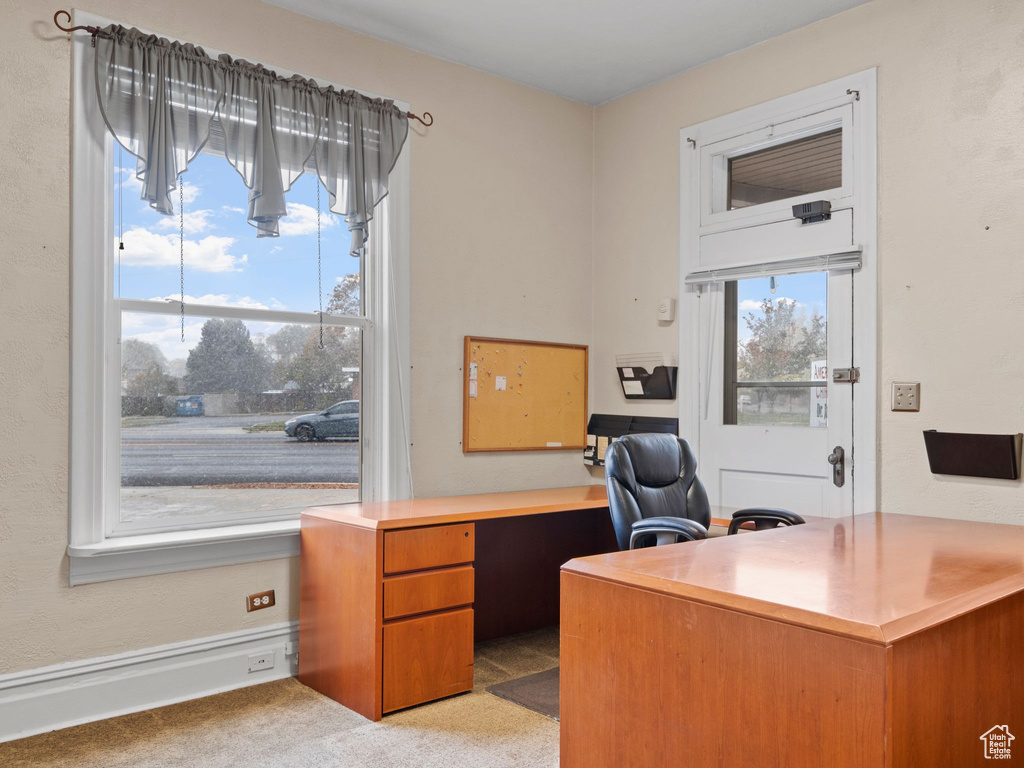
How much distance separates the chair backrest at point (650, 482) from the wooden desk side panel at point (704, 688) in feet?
3.41

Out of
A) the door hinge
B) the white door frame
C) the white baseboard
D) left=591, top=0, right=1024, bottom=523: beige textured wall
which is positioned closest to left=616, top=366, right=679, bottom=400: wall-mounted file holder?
the door hinge

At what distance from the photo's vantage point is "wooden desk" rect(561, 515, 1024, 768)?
155cm

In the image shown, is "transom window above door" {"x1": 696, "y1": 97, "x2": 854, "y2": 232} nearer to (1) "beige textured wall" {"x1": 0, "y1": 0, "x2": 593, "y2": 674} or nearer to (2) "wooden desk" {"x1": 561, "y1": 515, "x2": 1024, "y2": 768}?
(1) "beige textured wall" {"x1": 0, "y1": 0, "x2": 593, "y2": 674}

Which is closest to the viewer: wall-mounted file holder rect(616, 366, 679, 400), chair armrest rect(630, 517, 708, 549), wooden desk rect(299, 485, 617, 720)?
chair armrest rect(630, 517, 708, 549)

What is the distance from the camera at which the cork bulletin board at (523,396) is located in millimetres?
4059

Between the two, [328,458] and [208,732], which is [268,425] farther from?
[208,732]

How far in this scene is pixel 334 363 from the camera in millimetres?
3635

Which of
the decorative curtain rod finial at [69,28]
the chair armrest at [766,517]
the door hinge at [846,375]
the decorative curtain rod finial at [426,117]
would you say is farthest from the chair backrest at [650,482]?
the decorative curtain rod finial at [69,28]

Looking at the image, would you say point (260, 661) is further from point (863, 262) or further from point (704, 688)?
point (863, 262)

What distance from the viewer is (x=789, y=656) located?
5.32ft

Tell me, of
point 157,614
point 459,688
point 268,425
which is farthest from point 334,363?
point 459,688

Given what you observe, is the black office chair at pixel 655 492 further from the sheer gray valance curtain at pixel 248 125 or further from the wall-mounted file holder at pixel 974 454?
the sheer gray valance curtain at pixel 248 125

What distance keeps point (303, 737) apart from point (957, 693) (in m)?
2.07

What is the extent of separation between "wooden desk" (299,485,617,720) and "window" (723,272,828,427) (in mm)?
1021
